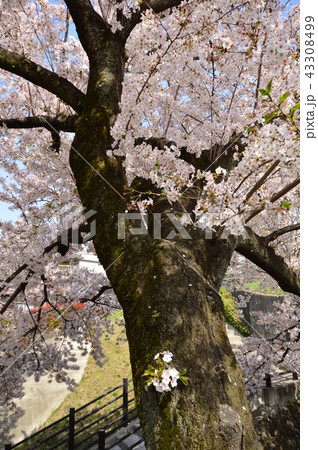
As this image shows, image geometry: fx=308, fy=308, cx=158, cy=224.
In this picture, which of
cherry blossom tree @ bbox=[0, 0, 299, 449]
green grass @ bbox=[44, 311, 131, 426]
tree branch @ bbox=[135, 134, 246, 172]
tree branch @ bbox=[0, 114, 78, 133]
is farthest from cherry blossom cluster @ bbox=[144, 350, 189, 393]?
green grass @ bbox=[44, 311, 131, 426]

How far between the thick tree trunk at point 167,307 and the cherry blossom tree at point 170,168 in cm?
1

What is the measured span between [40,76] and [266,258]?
12.9 ft

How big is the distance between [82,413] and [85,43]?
10660mm

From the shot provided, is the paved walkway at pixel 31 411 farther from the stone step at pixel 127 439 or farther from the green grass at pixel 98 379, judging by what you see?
the stone step at pixel 127 439

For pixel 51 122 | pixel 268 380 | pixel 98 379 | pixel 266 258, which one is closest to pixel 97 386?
pixel 98 379

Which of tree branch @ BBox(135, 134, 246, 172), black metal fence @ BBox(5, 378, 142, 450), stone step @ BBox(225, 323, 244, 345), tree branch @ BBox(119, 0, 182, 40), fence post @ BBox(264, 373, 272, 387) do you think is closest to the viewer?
tree branch @ BBox(119, 0, 182, 40)

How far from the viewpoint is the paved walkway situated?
8953mm

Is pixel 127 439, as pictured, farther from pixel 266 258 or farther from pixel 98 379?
pixel 266 258

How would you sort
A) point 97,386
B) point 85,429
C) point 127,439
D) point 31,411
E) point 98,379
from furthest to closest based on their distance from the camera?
point 98,379 → point 97,386 → point 31,411 → point 85,429 → point 127,439

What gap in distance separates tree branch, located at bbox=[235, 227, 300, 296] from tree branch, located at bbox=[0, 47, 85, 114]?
286 cm

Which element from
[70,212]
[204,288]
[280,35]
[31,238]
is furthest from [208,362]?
[70,212]

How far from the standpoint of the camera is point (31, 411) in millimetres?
9719

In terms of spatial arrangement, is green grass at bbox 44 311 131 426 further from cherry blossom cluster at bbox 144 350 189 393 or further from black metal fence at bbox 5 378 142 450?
cherry blossom cluster at bbox 144 350 189 393

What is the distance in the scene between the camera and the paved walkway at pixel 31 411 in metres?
8.95
